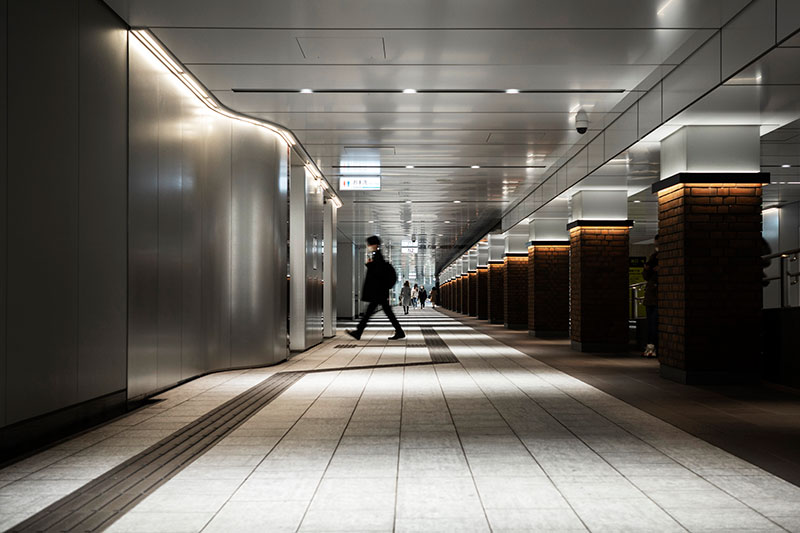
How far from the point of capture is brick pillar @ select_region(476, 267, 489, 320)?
36.1 meters

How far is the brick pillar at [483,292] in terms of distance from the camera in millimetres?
36094

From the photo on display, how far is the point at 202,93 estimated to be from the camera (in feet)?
33.4

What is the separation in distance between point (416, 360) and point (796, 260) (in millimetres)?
5856

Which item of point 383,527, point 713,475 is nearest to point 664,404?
point 713,475

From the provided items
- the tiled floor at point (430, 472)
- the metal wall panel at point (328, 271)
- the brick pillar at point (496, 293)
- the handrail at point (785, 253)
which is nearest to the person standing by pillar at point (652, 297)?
the handrail at point (785, 253)

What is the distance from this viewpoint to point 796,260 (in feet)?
36.1

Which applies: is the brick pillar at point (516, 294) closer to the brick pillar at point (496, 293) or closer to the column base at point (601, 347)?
the brick pillar at point (496, 293)

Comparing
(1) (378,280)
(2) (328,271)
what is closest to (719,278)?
(1) (378,280)

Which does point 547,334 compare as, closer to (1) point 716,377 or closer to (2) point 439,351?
(2) point 439,351

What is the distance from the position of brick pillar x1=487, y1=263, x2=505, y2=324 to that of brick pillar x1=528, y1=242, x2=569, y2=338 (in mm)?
9449

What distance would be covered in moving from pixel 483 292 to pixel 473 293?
441 cm

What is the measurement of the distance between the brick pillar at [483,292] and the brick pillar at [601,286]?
20.2m

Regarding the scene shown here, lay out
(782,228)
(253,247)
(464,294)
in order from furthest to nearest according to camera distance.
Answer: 1. (464,294)
2. (782,228)
3. (253,247)

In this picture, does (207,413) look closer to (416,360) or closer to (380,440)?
(380,440)
